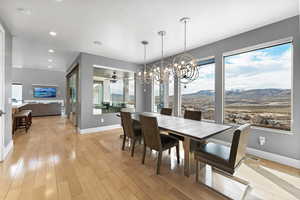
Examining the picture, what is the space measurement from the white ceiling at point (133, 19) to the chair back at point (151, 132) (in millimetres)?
1854

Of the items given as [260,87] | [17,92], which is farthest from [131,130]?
[17,92]

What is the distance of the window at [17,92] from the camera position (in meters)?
7.37

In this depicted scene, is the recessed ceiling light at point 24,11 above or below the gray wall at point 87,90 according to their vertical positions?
above

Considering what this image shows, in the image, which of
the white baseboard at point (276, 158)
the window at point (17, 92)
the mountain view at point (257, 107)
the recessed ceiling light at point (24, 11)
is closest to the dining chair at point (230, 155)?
the white baseboard at point (276, 158)

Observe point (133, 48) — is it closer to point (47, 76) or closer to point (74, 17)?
point (74, 17)

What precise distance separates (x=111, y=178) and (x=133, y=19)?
278 centimetres

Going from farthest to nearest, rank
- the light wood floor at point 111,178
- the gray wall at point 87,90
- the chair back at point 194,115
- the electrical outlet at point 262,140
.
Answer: the gray wall at point 87,90 < the chair back at point 194,115 < the electrical outlet at point 262,140 < the light wood floor at point 111,178

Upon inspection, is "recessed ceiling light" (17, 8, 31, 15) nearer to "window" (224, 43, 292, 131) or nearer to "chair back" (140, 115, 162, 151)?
"chair back" (140, 115, 162, 151)

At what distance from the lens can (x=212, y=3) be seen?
6.61 feet

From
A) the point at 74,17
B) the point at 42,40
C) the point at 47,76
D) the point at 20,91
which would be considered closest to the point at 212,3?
the point at 74,17

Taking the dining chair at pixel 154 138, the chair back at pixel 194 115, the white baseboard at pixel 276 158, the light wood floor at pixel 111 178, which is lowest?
the light wood floor at pixel 111 178

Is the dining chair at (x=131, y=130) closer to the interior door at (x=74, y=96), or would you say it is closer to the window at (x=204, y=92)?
the window at (x=204, y=92)

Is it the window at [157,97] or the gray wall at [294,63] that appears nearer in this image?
the gray wall at [294,63]

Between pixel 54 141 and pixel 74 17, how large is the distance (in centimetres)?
316
